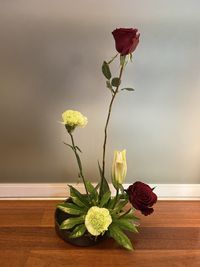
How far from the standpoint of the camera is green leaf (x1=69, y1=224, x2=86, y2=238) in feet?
2.57

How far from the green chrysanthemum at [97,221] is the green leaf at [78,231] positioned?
5 centimetres

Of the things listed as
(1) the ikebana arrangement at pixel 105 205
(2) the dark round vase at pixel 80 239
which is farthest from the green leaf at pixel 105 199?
(2) the dark round vase at pixel 80 239

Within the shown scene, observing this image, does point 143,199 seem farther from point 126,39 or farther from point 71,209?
point 126,39

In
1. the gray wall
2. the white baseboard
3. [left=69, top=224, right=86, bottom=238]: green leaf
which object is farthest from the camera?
the white baseboard

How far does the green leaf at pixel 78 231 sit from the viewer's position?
0.78m

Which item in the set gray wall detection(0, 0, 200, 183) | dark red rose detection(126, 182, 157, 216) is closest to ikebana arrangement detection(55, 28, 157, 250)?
dark red rose detection(126, 182, 157, 216)

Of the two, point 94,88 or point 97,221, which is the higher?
point 94,88

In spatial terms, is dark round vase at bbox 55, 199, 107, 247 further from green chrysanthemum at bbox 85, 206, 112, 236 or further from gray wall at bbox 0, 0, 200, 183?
gray wall at bbox 0, 0, 200, 183

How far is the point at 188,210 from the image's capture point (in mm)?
1019

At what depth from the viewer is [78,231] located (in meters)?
0.79

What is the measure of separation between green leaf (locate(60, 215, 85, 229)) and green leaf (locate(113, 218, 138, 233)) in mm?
105

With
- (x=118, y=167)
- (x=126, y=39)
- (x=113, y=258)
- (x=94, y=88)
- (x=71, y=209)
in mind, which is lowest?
(x=113, y=258)

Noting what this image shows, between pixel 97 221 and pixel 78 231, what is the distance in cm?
9

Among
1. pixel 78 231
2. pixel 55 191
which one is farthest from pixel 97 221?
pixel 55 191
